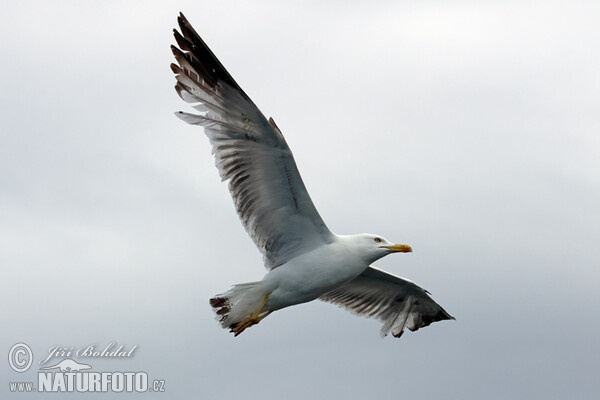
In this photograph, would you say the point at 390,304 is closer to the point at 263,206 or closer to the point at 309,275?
the point at 309,275

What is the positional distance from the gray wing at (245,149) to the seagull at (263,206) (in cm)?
1

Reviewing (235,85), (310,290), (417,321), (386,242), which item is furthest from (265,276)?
(417,321)

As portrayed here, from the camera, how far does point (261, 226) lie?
17.3 m

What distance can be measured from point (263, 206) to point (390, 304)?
4.40m

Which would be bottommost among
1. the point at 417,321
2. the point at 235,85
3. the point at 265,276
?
the point at 417,321

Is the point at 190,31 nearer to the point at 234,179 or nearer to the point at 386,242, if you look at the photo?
the point at 234,179

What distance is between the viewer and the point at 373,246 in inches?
675

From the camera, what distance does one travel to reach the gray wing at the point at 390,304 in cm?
2002

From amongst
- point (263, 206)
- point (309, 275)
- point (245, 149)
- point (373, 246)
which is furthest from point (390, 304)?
point (245, 149)

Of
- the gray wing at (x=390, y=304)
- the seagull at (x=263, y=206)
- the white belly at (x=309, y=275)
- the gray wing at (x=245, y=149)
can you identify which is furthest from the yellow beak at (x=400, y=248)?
the gray wing at (x=390, y=304)

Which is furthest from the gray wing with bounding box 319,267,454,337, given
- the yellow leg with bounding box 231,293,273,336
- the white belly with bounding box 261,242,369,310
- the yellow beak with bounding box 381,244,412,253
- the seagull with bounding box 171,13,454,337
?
the yellow leg with bounding box 231,293,273,336

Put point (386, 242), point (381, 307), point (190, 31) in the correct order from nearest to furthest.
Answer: point (190, 31)
point (386, 242)
point (381, 307)

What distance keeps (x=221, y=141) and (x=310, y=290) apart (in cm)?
269

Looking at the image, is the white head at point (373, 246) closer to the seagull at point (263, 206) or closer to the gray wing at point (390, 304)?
the seagull at point (263, 206)
